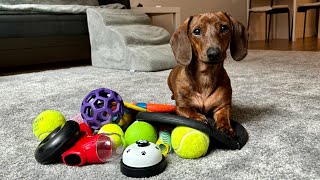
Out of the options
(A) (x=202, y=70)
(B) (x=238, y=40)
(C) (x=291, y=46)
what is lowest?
(C) (x=291, y=46)

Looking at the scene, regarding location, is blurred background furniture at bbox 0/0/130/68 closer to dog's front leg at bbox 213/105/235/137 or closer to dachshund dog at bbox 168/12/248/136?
dachshund dog at bbox 168/12/248/136

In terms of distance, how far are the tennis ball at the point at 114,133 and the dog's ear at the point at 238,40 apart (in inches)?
20.7

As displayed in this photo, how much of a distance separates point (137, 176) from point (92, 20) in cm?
234

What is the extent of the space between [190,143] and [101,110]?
0.31 m

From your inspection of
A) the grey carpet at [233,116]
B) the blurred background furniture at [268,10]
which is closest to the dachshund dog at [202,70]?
the grey carpet at [233,116]

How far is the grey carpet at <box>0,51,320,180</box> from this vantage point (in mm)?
830

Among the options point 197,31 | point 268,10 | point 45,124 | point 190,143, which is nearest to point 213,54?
point 197,31

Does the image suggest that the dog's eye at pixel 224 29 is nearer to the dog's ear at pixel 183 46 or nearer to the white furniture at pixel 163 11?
the dog's ear at pixel 183 46

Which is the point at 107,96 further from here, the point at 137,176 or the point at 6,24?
the point at 6,24

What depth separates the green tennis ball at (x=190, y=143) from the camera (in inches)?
34.7

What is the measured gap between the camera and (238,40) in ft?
3.86

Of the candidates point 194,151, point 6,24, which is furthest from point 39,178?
point 6,24

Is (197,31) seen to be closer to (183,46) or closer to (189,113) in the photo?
(183,46)

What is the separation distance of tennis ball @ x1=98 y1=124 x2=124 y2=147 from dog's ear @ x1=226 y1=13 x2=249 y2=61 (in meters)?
0.53
